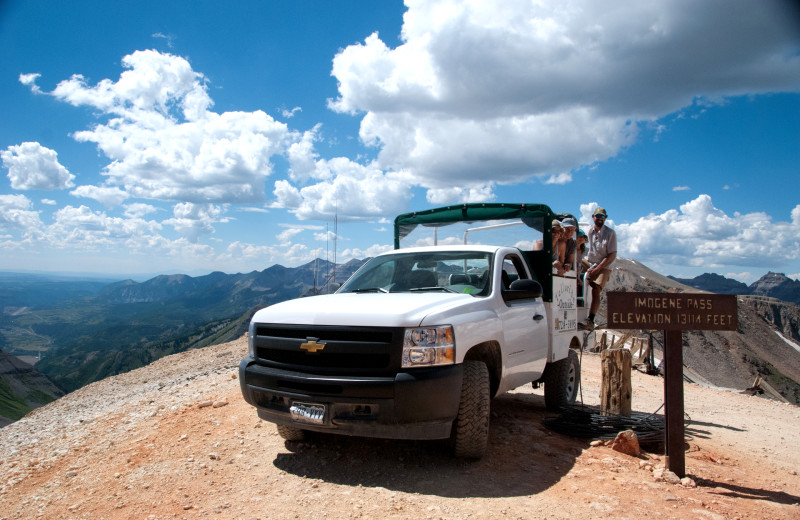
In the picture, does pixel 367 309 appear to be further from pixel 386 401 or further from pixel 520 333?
pixel 520 333

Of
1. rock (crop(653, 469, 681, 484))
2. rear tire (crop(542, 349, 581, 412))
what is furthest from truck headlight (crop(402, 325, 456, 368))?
rear tire (crop(542, 349, 581, 412))

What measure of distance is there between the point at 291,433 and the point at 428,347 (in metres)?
1.81

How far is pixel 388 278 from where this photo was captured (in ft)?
19.2

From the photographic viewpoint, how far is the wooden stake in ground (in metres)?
6.53

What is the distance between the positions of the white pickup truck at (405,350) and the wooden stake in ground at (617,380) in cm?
118

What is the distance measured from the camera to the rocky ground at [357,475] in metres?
3.86

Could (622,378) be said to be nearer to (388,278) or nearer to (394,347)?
(388,278)

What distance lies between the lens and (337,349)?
416cm

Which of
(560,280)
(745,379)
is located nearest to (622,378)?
(560,280)

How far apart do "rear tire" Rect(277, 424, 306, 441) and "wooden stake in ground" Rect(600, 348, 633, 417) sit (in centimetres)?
383

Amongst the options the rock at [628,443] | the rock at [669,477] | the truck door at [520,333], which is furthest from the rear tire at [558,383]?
the rock at [669,477]

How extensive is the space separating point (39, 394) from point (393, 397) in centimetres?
12406

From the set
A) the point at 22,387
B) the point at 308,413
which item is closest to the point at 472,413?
the point at 308,413

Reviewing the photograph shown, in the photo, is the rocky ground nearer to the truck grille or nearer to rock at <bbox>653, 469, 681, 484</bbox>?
rock at <bbox>653, 469, 681, 484</bbox>
